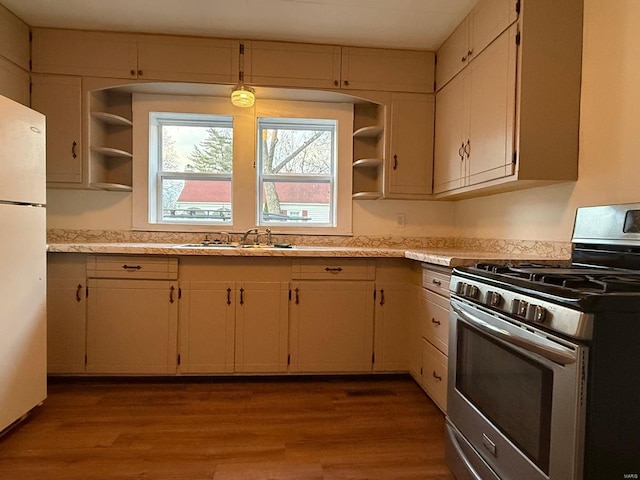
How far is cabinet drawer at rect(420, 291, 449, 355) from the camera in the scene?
6.89 ft

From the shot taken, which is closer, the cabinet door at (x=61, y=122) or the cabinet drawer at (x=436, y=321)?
the cabinet drawer at (x=436, y=321)

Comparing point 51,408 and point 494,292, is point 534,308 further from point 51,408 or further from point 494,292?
point 51,408

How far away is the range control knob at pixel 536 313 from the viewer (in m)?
1.10

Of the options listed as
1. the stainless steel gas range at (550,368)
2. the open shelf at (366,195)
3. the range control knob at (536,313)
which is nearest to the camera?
the stainless steel gas range at (550,368)

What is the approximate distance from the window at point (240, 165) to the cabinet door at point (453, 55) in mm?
739

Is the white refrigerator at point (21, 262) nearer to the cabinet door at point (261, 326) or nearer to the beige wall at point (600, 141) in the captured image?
the cabinet door at point (261, 326)

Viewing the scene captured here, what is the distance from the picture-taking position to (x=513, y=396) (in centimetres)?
126

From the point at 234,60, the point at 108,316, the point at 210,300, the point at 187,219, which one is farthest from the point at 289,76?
the point at 108,316

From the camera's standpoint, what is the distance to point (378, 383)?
2.62m

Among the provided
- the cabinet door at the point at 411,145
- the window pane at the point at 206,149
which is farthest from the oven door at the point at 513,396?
the window pane at the point at 206,149

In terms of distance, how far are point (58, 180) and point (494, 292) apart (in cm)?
290

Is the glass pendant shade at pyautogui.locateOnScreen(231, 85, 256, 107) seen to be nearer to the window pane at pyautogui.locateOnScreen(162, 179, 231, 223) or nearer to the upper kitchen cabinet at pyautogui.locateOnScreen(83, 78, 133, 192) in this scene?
the window pane at pyautogui.locateOnScreen(162, 179, 231, 223)

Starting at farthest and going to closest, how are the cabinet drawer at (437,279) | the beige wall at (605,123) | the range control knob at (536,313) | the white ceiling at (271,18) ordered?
the white ceiling at (271,18)
the cabinet drawer at (437,279)
the beige wall at (605,123)
the range control knob at (536,313)

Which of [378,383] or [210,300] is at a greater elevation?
[210,300]
